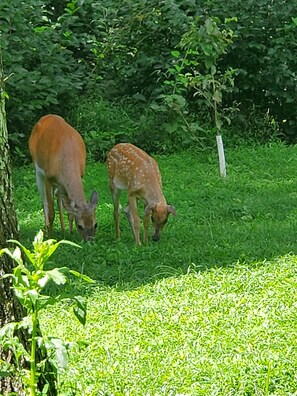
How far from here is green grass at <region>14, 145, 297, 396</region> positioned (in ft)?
15.8

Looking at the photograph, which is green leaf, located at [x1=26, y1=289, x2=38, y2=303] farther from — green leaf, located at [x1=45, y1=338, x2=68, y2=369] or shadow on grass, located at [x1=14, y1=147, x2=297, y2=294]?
shadow on grass, located at [x1=14, y1=147, x2=297, y2=294]

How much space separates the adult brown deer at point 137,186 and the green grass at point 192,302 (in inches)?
7.7

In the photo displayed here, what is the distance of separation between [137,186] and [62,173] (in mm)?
808

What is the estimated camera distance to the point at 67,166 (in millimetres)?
9430

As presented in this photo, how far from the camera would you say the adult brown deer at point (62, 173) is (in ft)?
29.6

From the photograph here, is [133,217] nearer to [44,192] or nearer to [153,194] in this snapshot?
[153,194]

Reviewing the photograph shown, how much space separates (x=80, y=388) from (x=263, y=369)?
968 millimetres

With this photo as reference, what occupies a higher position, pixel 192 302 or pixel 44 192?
pixel 192 302

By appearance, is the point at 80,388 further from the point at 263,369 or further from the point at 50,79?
the point at 50,79

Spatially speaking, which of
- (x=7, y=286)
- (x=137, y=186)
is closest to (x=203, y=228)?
(x=137, y=186)

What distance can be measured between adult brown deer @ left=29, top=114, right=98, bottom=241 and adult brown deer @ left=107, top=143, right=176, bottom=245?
37 cm

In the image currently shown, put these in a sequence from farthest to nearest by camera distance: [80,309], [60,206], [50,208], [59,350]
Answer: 1. [60,206]
2. [50,208]
3. [80,309]
4. [59,350]

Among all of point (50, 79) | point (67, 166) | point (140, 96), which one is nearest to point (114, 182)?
point (67, 166)

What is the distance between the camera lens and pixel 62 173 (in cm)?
941
